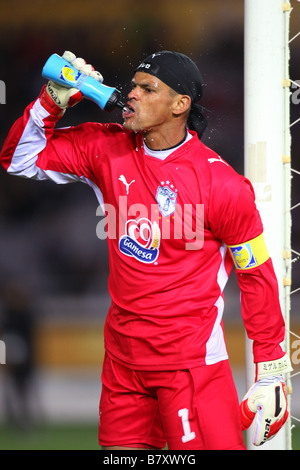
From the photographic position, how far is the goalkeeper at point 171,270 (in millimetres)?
2234

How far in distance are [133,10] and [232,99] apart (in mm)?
1015

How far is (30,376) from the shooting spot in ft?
16.0

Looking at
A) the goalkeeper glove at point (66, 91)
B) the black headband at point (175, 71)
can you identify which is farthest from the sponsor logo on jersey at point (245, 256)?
the goalkeeper glove at point (66, 91)

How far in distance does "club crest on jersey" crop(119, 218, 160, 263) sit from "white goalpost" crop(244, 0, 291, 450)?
0.49m

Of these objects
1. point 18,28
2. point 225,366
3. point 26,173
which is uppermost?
point 18,28

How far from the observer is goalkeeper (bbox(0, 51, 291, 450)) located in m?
2.23

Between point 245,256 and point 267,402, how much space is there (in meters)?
0.43

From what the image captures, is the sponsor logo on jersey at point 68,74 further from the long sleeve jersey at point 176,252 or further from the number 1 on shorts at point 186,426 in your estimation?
the number 1 on shorts at point 186,426

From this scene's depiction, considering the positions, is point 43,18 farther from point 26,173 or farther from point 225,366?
point 225,366

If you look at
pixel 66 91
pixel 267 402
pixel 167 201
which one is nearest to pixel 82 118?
pixel 66 91

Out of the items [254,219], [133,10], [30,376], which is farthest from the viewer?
[133,10]

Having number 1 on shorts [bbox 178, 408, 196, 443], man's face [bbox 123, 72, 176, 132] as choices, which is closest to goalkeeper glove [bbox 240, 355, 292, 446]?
number 1 on shorts [bbox 178, 408, 196, 443]

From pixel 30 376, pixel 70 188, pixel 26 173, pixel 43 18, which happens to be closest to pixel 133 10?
pixel 43 18
